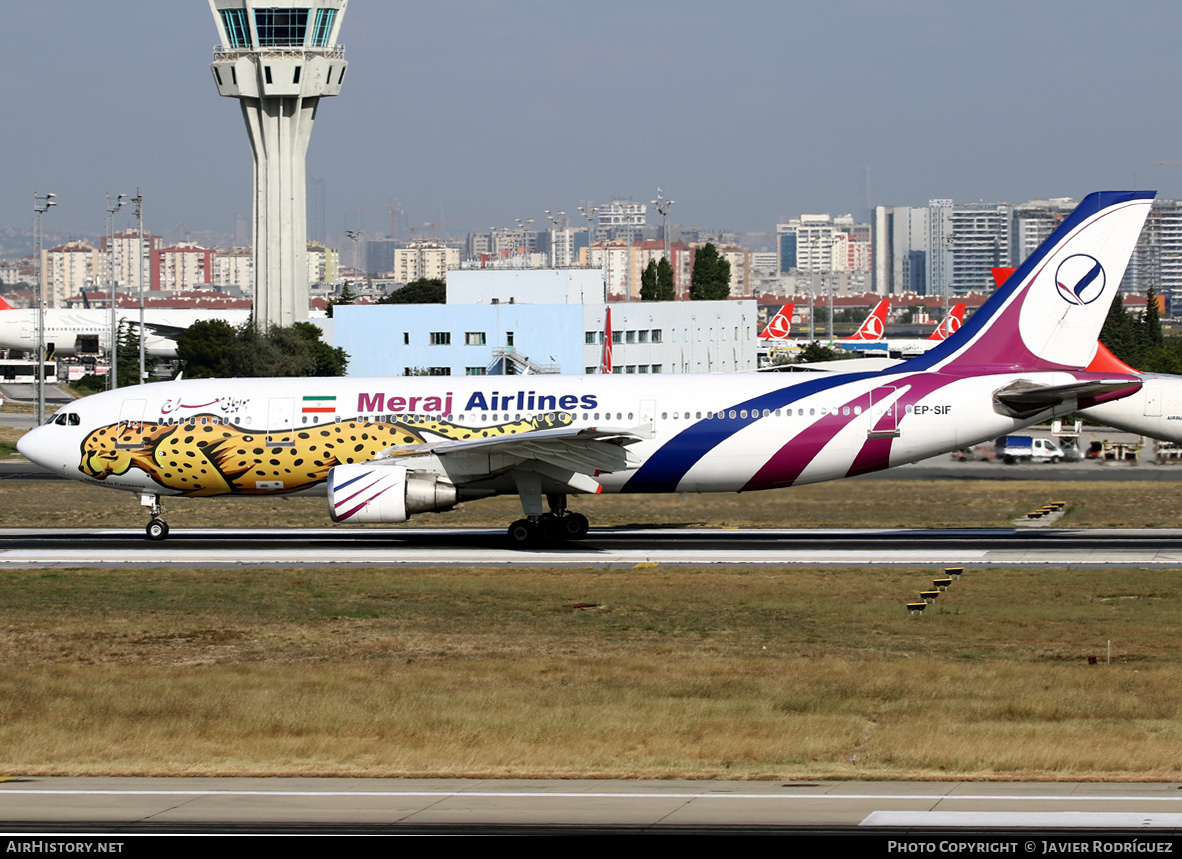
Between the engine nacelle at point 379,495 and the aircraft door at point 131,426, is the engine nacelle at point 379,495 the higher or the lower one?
the lower one

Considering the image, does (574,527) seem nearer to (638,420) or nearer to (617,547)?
(617,547)

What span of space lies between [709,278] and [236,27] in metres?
51.8

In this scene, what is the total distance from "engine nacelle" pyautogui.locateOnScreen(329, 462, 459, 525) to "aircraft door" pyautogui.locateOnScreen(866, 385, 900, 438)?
11205 millimetres

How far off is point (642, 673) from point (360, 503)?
14304 mm

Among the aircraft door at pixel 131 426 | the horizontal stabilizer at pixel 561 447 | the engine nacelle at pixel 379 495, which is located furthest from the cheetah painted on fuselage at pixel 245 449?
the engine nacelle at pixel 379 495

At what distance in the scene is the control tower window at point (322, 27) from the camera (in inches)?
5126

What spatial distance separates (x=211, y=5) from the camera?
129625 mm

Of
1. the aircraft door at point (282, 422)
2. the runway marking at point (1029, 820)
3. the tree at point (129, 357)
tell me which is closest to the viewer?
the runway marking at point (1029, 820)

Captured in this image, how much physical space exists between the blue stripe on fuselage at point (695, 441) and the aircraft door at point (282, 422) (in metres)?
9.02

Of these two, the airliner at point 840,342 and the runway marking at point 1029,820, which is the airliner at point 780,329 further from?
the runway marking at point 1029,820

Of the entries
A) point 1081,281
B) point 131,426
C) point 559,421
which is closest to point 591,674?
point 559,421

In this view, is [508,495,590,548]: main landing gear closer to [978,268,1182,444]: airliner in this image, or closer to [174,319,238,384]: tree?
[978,268,1182,444]: airliner
